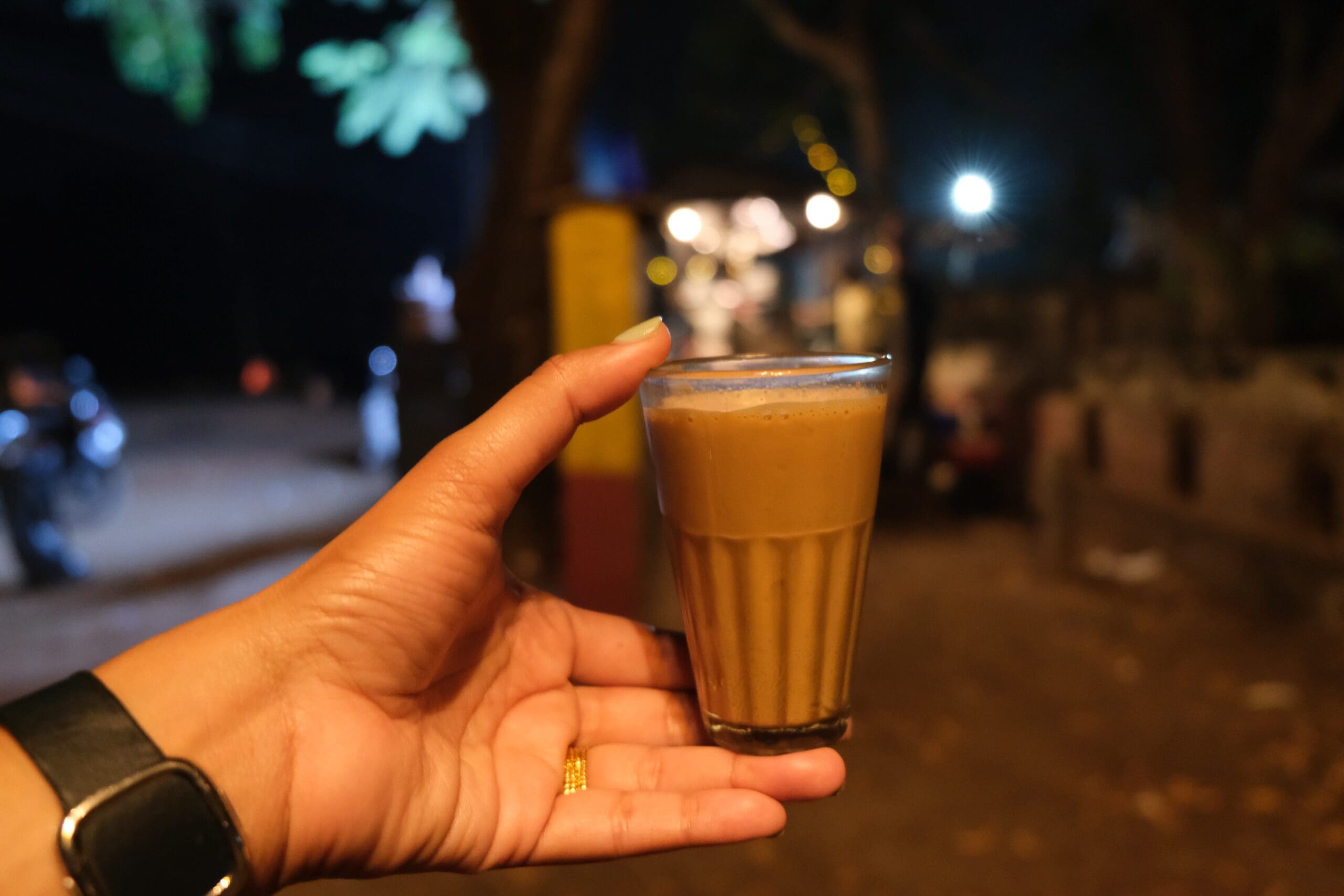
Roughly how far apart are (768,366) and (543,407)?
430mm

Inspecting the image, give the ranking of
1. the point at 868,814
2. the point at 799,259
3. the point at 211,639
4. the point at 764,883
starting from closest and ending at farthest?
the point at 211,639 < the point at 764,883 < the point at 868,814 < the point at 799,259

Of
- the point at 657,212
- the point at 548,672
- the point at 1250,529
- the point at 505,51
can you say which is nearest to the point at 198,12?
the point at 505,51

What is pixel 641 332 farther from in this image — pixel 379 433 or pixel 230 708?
pixel 379 433

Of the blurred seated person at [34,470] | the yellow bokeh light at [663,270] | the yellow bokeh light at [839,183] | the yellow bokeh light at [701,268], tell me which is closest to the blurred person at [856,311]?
the yellow bokeh light at [839,183]

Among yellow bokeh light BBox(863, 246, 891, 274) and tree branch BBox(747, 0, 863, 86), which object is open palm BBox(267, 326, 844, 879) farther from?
tree branch BBox(747, 0, 863, 86)

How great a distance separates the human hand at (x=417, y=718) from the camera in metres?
1.48

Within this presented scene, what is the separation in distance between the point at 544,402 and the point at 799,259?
51.7 ft

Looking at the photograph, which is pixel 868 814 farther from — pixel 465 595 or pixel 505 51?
pixel 505 51

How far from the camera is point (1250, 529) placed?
504cm

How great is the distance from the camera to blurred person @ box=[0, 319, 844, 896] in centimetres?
131

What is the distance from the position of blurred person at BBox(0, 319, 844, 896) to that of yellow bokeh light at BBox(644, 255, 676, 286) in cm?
893

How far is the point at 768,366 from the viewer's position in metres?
1.65

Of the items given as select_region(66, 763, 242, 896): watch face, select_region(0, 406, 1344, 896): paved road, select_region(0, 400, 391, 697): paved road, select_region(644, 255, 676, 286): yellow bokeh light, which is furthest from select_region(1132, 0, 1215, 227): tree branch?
select_region(66, 763, 242, 896): watch face

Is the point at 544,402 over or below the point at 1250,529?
over
